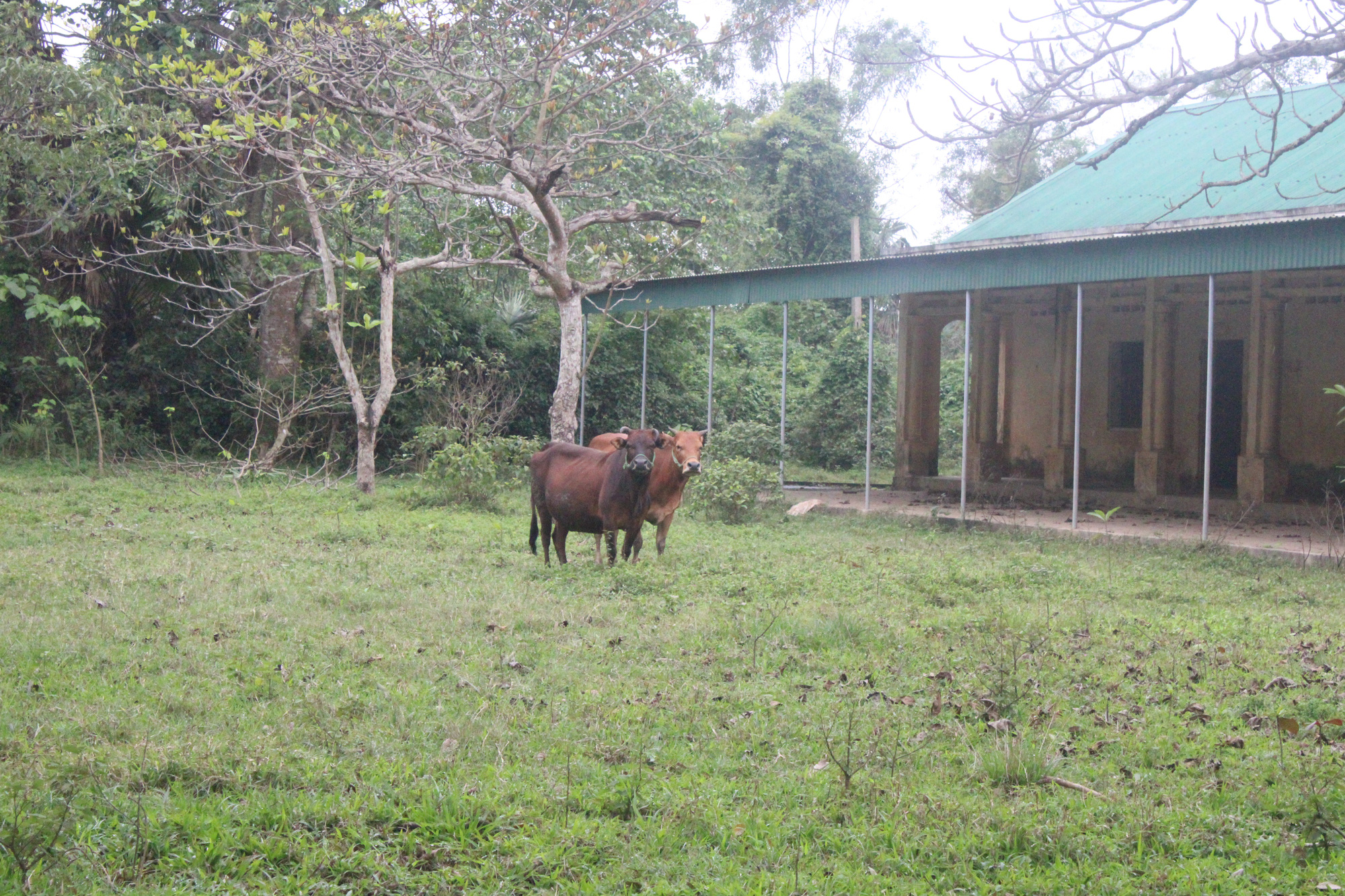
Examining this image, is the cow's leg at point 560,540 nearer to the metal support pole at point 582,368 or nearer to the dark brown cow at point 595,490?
the dark brown cow at point 595,490

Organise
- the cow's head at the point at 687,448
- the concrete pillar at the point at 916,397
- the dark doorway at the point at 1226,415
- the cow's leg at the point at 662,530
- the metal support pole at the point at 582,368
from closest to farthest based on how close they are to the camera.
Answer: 1. the cow's head at the point at 687,448
2. the cow's leg at the point at 662,530
3. the dark doorway at the point at 1226,415
4. the metal support pole at the point at 582,368
5. the concrete pillar at the point at 916,397

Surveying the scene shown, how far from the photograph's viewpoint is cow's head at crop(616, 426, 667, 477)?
9914 millimetres

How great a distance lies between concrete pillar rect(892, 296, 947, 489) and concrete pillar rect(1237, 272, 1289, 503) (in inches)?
225

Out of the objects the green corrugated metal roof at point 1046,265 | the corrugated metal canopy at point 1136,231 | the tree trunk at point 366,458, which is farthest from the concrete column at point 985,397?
the tree trunk at point 366,458

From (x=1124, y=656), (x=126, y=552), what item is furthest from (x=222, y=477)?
(x=1124, y=656)

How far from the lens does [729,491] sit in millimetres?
14852

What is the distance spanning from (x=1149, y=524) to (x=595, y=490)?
25.7 feet

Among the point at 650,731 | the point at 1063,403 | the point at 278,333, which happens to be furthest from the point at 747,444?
the point at 650,731

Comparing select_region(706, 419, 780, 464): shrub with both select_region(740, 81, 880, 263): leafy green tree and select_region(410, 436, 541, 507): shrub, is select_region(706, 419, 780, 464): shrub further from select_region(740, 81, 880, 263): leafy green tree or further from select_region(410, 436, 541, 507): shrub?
select_region(740, 81, 880, 263): leafy green tree

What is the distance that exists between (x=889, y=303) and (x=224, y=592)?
37.3 metres

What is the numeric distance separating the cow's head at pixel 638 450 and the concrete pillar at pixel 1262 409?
9165mm

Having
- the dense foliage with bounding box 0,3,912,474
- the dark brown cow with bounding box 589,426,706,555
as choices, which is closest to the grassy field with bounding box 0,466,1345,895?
the dark brown cow with bounding box 589,426,706,555

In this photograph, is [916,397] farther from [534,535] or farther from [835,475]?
[534,535]

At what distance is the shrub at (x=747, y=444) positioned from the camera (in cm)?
1672
